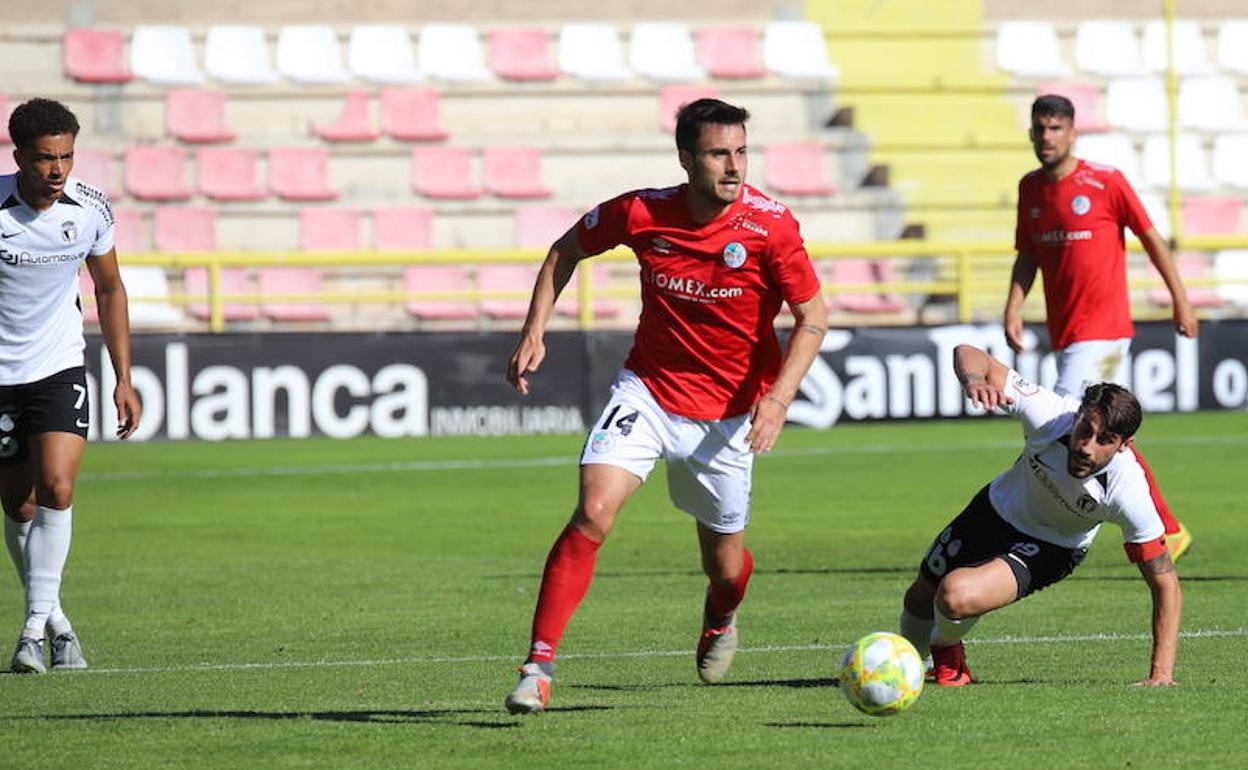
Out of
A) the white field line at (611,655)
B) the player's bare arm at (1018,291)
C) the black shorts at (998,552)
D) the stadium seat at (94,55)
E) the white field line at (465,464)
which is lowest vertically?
the white field line at (611,655)

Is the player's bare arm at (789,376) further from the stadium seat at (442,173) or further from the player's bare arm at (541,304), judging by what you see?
the stadium seat at (442,173)

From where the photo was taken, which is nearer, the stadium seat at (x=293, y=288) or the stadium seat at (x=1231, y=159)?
the stadium seat at (x=293, y=288)

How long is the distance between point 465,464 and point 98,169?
7783 mm

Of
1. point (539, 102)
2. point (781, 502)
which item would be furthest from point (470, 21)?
point (781, 502)

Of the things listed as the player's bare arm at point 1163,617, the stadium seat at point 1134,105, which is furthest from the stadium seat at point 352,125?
the player's bare arm at point 1163,617

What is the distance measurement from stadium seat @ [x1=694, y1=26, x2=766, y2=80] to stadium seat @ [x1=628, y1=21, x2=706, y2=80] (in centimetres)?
17

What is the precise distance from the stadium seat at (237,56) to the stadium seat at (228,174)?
105cm

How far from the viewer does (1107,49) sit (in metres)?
28.3

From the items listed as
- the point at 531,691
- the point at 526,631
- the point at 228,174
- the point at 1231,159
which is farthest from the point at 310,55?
the point at 531,691

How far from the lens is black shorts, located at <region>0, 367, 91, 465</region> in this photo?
8766 mm

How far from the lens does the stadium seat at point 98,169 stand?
80.5ft

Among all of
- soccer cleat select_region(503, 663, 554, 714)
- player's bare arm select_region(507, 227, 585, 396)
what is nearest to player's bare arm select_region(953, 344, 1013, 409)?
player's bare arm select_region(507, 227, 585, 396)

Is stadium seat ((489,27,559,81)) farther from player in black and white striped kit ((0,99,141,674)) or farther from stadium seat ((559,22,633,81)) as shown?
player in black and white striped kit ((0,99,141,674))

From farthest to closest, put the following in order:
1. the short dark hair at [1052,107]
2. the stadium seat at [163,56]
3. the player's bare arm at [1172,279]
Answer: the stadium seat at [163,56] < the player's bare arm at [1172,279] < the short dark hair at [1052,107]
